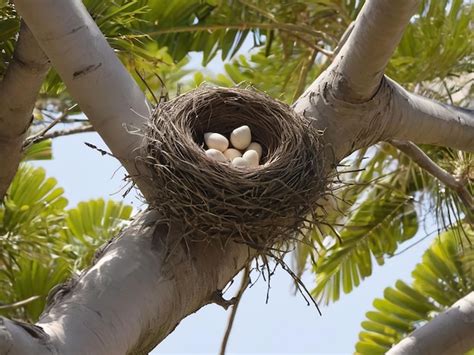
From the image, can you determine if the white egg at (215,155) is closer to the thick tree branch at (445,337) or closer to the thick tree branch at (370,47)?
the thick tree branch at (370,47)

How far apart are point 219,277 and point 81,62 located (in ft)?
1.83

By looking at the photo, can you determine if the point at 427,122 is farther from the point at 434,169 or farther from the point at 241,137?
the point at 434,169

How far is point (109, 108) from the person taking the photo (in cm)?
248

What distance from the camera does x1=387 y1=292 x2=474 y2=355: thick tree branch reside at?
3168 mm

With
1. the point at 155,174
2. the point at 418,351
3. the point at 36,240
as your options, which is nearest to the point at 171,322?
the point at 155,174

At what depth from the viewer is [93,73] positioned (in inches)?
97.2

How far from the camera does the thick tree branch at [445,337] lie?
317cm

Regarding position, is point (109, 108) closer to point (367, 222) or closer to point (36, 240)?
point (36, 240)

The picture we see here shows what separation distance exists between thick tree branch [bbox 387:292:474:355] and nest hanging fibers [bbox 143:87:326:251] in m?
0.77

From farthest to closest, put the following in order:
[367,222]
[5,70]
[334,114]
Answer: [367,222], [5,70], [334,114]

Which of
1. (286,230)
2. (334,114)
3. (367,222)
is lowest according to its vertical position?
(367,222)

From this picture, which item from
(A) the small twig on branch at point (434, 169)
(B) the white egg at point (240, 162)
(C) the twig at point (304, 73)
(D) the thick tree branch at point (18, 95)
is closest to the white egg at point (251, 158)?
(B) the white egg at point (240, 162)

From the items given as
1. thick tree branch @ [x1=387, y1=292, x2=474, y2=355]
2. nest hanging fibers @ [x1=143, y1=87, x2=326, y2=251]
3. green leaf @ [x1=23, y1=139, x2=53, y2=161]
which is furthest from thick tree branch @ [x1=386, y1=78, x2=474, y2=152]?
green leaf @ [x1=23, y1=139, x2=53, y2=161]

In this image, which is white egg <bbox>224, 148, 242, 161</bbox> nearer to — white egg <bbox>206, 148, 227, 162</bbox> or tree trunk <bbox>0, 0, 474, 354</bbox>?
white egg <bbox>206, 148, 227, 162</bbox>
